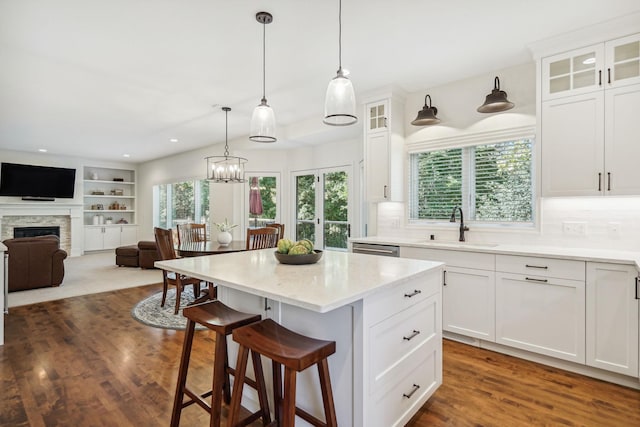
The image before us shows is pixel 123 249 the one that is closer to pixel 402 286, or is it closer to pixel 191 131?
pixel 191 131

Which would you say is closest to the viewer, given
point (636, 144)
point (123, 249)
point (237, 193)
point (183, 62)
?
point (636, 144)

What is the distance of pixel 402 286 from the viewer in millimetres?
1781

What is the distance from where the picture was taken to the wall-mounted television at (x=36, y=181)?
7742mm

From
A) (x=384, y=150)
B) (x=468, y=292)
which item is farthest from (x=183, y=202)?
(x=468, y=292)

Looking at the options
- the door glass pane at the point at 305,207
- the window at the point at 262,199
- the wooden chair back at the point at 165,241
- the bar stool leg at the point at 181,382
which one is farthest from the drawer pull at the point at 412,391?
the window at the point at 262,199

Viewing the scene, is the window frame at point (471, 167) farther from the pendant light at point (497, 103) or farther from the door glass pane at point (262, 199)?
the door glass pane at point (262, 199)

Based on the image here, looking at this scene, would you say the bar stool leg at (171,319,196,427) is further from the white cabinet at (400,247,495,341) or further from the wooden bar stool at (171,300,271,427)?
the white cabinet at (400,247,495,341)

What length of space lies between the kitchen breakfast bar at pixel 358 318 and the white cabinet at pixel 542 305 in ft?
3.30

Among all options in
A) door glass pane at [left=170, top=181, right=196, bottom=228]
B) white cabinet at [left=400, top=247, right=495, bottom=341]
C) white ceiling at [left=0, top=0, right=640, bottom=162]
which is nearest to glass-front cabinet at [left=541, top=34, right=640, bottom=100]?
white ceiling at [left=0, top=0, right=640, bottom=162]

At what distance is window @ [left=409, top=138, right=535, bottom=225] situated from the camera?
10.6 ft

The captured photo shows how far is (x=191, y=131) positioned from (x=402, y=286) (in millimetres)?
5283

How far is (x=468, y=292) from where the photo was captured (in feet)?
9.84

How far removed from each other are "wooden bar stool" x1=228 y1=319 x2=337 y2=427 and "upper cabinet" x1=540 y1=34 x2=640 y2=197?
99.2 inches

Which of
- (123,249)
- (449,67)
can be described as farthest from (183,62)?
(123,249)
